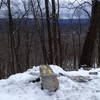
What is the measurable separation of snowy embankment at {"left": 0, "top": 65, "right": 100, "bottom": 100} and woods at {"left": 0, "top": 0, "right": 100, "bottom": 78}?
260 inches

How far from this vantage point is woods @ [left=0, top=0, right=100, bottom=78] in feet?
47.5

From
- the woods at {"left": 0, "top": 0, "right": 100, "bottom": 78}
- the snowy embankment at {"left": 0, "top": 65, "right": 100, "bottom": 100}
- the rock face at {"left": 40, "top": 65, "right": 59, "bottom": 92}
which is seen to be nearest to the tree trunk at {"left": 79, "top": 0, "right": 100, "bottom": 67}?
the woods at {"left": 0, "top": 0, "right": 100, "bottom": 78}

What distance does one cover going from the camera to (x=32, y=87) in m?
6.78

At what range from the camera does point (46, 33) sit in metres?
31.9

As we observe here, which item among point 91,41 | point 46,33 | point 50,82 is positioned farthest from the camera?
point 46,33

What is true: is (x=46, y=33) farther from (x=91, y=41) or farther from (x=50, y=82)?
(x=50, y=82)

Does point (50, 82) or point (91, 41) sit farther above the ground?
point (50, 82)

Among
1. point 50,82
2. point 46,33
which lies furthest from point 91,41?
point 46,33

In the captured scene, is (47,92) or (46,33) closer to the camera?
(47,92)

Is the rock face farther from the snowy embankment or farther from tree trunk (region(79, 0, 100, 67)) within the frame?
tree trunk (region(79, 0, 100, 67))

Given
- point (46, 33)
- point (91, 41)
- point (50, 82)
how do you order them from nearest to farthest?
point (50, 82) → point (91, 41) → point (46, 33)

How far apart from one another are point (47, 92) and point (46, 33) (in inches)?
1013

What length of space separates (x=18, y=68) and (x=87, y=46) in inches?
532

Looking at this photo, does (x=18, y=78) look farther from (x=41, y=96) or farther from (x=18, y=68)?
(x=18, y=68)
